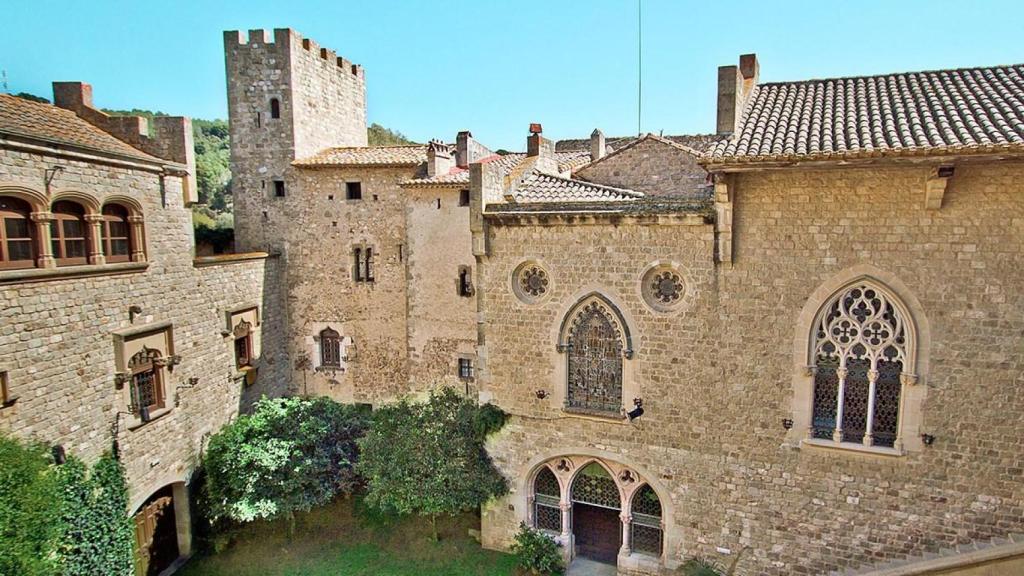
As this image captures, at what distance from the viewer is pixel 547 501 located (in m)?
13.6

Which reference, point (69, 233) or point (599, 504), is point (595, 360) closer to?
point (599, 504)

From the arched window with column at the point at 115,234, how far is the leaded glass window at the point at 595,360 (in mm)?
9932

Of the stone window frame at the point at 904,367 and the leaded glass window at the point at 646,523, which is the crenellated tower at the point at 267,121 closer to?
the leaded glass window at the point at 646,523

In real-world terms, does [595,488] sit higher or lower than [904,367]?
lower

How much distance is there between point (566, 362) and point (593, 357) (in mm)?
591

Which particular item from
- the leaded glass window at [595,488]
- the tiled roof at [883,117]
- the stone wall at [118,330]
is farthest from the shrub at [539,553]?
the tiled roof at [883,117]

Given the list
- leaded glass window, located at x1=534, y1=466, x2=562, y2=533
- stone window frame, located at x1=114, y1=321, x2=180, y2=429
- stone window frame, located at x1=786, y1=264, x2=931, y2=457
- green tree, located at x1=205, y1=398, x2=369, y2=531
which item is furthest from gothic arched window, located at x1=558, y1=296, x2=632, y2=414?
stone window frame, located at x1=114, y1=321, x2=180, y2=429

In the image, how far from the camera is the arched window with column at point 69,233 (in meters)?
11.4

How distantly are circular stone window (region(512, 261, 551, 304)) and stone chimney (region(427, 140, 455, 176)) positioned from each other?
21.0 feet

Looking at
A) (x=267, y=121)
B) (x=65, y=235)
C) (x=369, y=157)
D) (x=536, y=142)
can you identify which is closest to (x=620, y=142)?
(x=536, y=142)

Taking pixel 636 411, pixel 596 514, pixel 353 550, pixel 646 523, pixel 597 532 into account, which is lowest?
pixel 353 550

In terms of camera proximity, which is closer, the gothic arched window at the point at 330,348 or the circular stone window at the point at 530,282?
the circular stone window at the point at 530,282

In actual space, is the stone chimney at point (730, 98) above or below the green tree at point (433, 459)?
above

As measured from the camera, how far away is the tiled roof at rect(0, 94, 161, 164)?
11.0 metres
